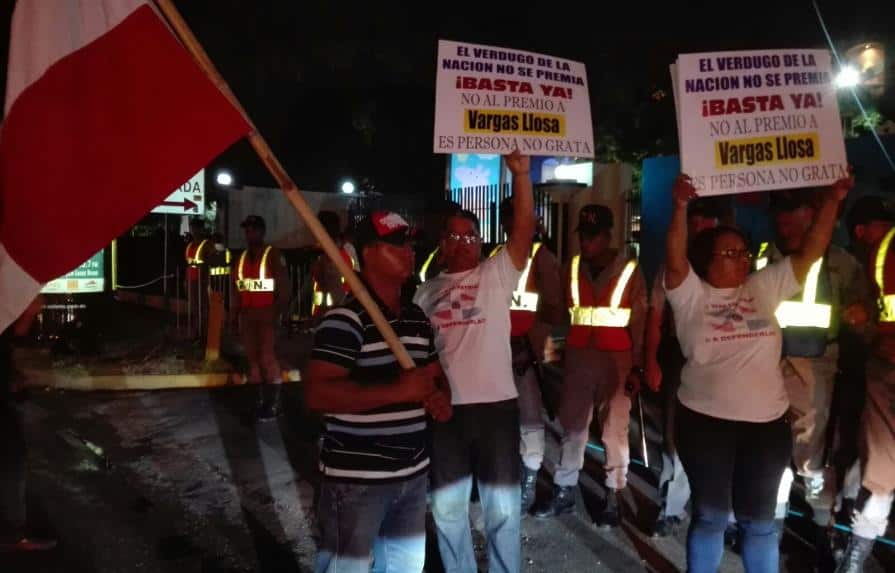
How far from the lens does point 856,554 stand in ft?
13.7

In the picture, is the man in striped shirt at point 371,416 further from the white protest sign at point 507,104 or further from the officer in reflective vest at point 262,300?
the officer in reflective vest at point 262,300

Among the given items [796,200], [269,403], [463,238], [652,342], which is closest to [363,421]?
[463,238]

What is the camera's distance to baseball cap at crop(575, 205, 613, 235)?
509cm

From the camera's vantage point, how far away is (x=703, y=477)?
367 centimetres

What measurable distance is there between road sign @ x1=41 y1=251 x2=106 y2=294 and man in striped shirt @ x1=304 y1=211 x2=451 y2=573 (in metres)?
8.78

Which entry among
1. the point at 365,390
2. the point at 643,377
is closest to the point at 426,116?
the point at 643,377

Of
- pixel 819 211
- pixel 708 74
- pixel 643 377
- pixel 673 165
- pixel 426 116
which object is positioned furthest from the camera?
pixel 426 116

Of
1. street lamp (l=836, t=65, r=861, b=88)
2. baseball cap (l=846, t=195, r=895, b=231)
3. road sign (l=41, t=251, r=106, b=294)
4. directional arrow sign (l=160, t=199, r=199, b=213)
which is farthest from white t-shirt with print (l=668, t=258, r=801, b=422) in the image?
directional arrow sign (l=160, t=199, r=199, b=213)

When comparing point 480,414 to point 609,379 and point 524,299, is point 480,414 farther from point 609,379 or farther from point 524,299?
point 524,299

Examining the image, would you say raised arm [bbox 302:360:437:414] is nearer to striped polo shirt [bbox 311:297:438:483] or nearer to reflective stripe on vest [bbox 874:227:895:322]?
striped polo shirt [bbox 311:297:438:483]

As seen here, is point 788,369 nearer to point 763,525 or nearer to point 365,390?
point 763,525

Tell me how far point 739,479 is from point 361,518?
189cm

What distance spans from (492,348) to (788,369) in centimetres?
229

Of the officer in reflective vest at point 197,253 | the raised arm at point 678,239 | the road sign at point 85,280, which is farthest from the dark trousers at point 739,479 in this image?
the officer in reflective vest at point 197,253
